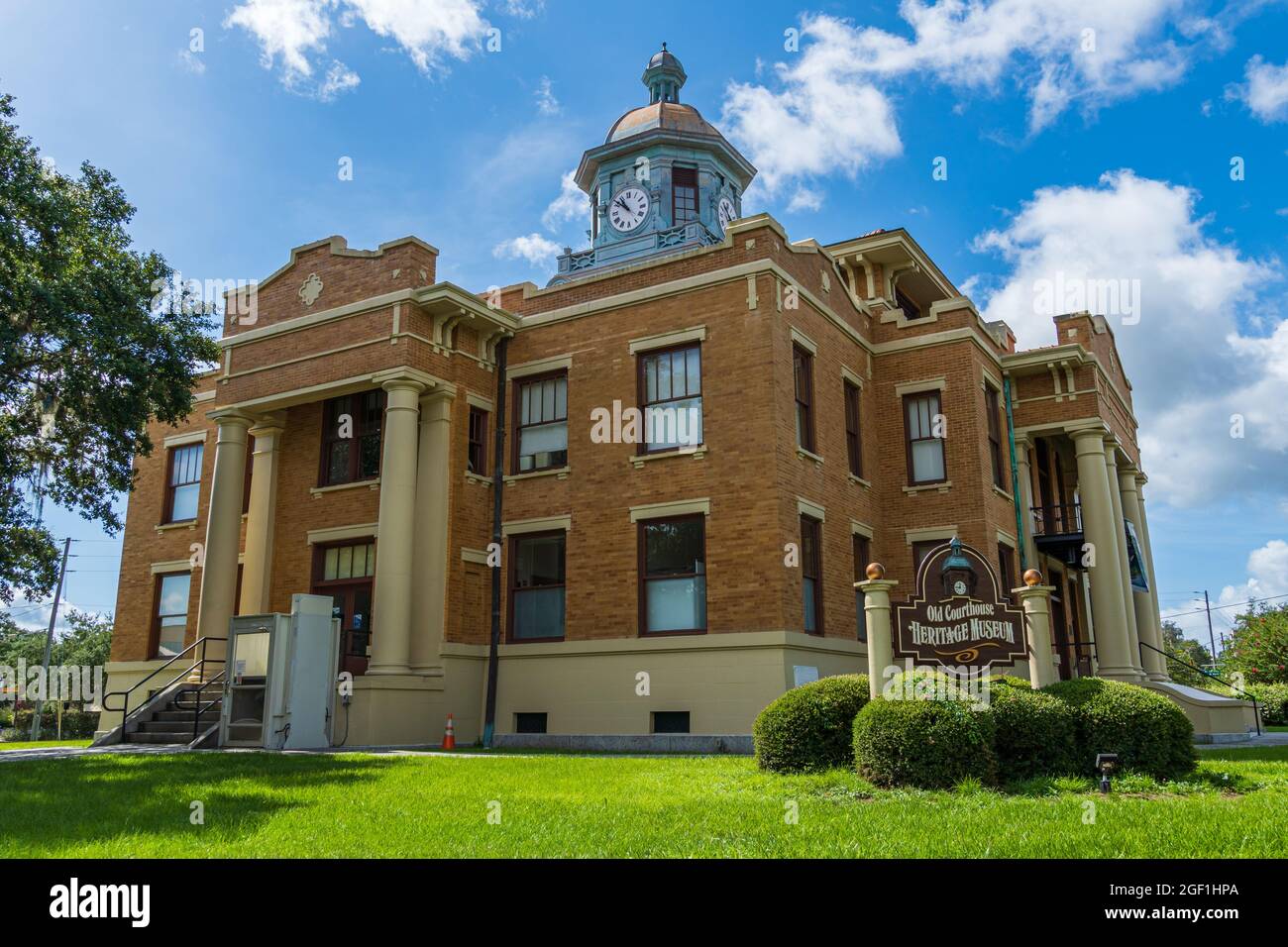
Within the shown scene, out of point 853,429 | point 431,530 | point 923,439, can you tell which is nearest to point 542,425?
point 431,530

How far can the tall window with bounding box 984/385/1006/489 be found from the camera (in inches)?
941

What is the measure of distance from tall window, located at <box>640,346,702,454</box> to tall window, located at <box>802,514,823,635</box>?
9.33 feet

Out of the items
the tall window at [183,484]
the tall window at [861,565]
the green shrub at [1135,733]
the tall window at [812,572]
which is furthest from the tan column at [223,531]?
the green shrub at [1135,733]

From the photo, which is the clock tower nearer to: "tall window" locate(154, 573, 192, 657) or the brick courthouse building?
the brick courthouse building

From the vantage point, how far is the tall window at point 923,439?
2292cm

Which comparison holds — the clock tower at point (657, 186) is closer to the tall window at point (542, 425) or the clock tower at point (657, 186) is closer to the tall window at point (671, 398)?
the tall window at point (542, 425)

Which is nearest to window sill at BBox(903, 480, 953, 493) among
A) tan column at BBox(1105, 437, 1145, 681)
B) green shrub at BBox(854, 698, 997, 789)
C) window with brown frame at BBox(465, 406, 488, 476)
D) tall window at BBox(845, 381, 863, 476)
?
tall window at BBox(845, 381, 863, 476)

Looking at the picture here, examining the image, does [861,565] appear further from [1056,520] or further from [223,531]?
[223,531]

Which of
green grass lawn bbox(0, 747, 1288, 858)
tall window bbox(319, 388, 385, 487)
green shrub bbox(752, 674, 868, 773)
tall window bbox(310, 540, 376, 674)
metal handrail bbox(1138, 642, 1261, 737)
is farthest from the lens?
metal handrail bbox(1138, 642, 1261, 737)

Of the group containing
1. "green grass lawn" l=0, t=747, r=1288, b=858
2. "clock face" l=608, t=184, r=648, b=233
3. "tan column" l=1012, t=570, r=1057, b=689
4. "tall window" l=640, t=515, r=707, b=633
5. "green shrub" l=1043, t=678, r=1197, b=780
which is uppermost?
"clock face" l=608, t=184, r=648, b=233

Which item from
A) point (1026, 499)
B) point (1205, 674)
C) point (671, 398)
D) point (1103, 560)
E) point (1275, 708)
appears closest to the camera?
point (671, 398)

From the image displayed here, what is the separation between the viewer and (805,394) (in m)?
20.9

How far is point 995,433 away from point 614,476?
31.7 ft
